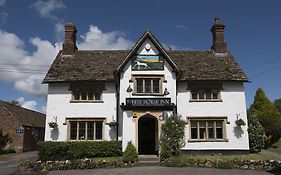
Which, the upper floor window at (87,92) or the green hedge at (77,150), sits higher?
the upper floor window at (87,92)

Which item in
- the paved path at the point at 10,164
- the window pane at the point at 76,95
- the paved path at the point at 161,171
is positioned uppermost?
the window pane at the point at 76,95

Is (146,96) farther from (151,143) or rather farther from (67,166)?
(67,166)

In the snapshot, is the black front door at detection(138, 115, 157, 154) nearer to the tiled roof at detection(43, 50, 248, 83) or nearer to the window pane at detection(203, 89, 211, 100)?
the tiled roof at detection(43, 50, 248, 83)

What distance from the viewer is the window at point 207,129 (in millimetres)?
24953

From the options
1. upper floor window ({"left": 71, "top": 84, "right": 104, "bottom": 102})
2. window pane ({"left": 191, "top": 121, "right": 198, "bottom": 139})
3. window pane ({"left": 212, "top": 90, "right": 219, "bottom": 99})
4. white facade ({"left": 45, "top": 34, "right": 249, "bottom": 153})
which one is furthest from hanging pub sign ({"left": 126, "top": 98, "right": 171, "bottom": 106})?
window pane ({"left": 212, "top": 90, "right": 219, "bottom": 99})

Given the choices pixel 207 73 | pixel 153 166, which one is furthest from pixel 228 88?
pixel 153 166

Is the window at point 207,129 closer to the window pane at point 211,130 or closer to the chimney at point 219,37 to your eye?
the window pane at point 211,130

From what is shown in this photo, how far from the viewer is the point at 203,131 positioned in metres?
25.1

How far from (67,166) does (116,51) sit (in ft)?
45.4

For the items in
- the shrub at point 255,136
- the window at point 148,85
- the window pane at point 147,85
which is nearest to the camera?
the window at point 148,85

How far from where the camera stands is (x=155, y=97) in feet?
78.5

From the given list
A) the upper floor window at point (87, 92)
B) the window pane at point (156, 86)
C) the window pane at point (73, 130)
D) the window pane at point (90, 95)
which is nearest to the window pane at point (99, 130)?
the window pane at point (73, 130)

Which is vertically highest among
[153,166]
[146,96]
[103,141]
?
[146,96]

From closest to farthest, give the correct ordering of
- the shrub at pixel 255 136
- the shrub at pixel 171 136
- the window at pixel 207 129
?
the shrub at pixel 171 136 < the window at pixel 207 129 < the shrub at pixel 255 136
